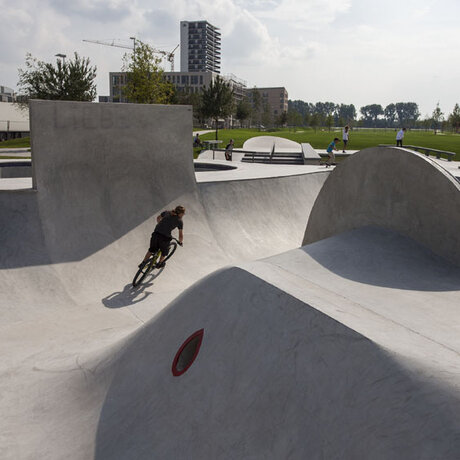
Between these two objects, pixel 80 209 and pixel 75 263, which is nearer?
pixel 75 263

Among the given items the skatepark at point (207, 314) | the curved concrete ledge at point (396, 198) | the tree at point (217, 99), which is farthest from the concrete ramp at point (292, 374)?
the tree at point (217, 99)

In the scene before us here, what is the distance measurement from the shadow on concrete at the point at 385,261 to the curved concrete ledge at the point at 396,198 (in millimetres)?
229

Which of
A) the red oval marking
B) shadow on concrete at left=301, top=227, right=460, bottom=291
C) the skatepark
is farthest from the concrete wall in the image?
shadow on concrete at left=301, top=227, right=460, bottom=291

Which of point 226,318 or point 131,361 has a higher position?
point 226,318

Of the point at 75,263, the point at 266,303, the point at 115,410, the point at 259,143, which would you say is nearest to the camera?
the point at 266,303

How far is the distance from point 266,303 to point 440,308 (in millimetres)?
1972

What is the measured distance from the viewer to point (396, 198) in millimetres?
7199

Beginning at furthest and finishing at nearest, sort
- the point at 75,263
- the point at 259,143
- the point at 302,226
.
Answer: the point at 259,143
the point at 302,226
the point at 75,263

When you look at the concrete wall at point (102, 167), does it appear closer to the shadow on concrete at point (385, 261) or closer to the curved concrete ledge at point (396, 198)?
the curved concrete ledge at point (396, 198)

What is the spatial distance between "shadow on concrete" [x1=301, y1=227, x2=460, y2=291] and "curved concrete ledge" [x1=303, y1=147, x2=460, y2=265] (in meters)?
0.23

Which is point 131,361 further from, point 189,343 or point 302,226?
point 302,226

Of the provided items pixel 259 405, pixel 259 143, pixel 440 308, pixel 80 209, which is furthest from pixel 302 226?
pixel 259 143

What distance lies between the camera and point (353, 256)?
6.45 meters

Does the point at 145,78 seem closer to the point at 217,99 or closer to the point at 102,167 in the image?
the point at 217,99
